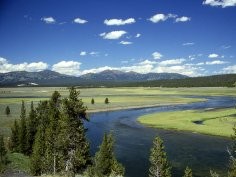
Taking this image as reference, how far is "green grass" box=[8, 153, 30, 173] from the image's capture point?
54.5m

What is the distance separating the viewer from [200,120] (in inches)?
4267

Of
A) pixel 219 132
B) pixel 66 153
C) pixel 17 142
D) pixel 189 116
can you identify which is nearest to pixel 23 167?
pixel 17 142

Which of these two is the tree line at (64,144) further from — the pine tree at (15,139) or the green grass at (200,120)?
the green grass at (200,120)

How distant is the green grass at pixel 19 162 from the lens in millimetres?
54469

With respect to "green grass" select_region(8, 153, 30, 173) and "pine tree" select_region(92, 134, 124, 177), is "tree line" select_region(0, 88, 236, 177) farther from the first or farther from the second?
"green grass" select_region(8, 153, 30, 173)

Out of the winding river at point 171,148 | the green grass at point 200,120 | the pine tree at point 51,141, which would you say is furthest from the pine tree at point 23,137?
the green grass at point 200,120

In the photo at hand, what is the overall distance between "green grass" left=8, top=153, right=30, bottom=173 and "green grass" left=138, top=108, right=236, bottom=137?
147 ft

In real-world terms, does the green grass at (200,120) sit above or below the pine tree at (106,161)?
below

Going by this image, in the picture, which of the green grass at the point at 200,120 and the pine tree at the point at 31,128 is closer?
the pine tree at the point at 31,128

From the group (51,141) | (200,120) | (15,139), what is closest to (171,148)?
(51,141)

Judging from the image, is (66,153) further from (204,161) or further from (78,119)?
(204,161)

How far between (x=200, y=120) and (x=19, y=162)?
211 feet

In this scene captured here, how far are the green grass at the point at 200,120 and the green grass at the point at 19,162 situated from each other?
44.8m

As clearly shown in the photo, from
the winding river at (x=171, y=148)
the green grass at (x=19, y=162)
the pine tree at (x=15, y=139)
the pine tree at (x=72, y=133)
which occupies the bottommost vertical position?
the winding river at (x=171, y=148)
